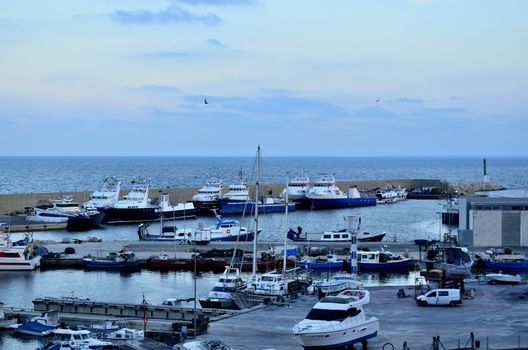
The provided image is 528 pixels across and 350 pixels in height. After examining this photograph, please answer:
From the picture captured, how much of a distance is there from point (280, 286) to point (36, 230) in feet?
142

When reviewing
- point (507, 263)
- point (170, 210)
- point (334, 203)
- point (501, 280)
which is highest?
point (334, 203)

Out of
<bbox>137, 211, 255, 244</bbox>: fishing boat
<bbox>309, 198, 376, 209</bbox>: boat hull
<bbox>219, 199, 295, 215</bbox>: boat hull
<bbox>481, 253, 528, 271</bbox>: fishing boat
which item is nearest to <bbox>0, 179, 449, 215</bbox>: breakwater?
<bbox>219, 199, 295, 215</bbox>: boat hull

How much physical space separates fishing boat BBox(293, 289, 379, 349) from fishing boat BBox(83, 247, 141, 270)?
2850 cm

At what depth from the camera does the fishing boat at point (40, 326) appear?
104ft

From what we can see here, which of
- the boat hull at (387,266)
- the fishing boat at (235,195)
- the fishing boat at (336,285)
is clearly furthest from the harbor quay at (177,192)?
the fishing boat at (336,285)

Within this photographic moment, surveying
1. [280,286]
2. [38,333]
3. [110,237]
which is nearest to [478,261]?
[280,286]

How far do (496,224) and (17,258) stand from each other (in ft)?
92.3

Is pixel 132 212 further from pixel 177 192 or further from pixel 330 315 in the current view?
pixel 330 315

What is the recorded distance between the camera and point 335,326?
23578mm

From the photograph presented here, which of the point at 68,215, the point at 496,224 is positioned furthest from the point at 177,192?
the point at 496,224

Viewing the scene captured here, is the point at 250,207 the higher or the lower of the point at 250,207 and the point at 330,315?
the lower

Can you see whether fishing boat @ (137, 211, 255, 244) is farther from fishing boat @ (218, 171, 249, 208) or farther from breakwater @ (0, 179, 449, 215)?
fishing boat @ (218, 171, 249, 208)

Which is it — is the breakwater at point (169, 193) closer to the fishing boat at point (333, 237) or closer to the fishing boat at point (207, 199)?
the fishing boat at point (207, 199)

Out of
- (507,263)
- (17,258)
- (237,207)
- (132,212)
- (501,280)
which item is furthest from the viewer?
(237,207)
